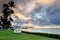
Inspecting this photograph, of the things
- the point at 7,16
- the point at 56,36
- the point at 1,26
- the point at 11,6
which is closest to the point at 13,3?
the point at 11,6

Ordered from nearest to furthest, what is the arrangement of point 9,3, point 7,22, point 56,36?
point 56,36 < point 7,22 < point 9,3

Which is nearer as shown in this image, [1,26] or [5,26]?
[5,26]

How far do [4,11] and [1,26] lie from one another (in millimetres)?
8209

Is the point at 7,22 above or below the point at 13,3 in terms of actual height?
below

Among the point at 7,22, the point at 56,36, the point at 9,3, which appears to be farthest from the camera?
the point at 9,3

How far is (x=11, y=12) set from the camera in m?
77.5

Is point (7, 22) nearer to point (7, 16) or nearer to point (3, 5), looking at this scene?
point (7, 16)

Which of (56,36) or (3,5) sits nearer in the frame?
(56,36)

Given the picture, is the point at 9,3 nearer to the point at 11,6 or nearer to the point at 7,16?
the point at 11,6

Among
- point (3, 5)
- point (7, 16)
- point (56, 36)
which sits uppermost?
point (3, 5)

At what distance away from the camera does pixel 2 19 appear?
7725 centimetres

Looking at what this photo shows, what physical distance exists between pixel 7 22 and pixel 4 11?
18.2 feet

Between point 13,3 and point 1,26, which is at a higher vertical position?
point 13,3

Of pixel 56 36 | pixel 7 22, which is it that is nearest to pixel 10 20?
pixel 7 22
